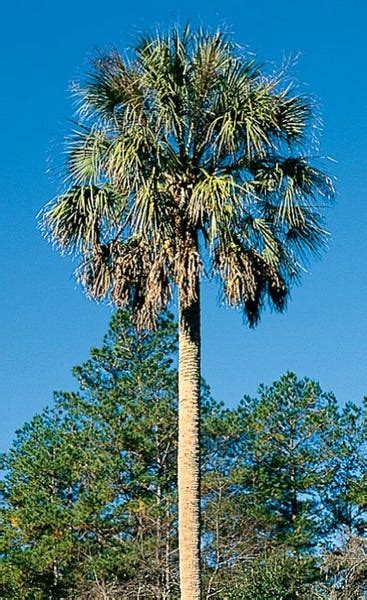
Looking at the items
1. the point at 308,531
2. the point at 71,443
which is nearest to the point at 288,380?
the point at 308,531

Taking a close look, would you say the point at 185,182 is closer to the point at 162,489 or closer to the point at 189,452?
the point at 189,452

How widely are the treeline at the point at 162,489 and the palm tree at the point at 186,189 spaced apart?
1171 cm

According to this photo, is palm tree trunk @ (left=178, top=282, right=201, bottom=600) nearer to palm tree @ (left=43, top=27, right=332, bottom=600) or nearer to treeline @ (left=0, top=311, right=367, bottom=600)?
palm tree @ (left=43, top=27, right=332, bottom=600)

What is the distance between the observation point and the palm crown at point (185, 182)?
1153 centimetres

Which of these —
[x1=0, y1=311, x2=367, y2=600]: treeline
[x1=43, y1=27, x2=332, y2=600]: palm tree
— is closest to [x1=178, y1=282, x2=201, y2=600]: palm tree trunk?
[x1=43, y1=27, x2=332, y2=600]: palm tree

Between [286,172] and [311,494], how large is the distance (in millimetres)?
19356

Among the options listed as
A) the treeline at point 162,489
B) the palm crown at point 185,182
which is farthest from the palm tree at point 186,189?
the treeline at point 162,489

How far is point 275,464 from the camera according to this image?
30234 millimetres

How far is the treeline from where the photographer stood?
1008 inches

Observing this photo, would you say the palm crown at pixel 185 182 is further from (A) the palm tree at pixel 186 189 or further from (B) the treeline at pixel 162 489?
(B) the treeline at pixel 162 489

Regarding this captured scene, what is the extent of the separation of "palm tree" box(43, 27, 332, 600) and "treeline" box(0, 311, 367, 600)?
38.4 ft

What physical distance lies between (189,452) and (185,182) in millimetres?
3051

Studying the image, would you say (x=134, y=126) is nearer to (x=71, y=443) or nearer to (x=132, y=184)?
(x=132, y=184)

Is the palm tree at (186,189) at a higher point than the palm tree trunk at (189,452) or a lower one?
higher
